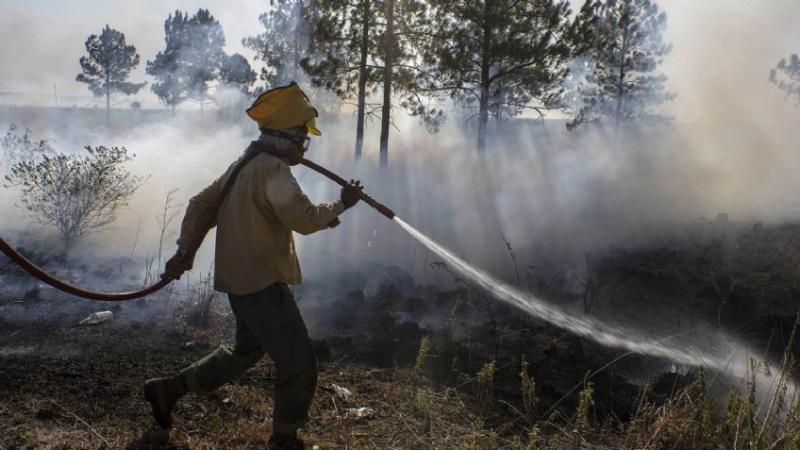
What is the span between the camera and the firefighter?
9.36ft

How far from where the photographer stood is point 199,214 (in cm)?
314

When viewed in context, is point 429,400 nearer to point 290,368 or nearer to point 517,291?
point 290,368

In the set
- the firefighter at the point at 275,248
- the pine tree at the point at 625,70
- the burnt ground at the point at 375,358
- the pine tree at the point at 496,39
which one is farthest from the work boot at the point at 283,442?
the pine tree at the point at 625,70

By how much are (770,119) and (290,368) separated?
2939cm

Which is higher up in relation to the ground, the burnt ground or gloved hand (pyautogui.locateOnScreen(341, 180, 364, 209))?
gloved hand (pyautogui.locateOnScreen(341, 180, 364, 209))

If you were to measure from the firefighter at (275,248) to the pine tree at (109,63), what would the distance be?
41.3 metres

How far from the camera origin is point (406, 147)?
25750mm

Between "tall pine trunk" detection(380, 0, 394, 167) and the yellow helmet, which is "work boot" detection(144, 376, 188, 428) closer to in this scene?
the yellow helmet

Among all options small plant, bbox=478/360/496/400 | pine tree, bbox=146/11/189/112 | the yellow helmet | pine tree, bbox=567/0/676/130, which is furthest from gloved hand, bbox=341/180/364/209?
pine tree, bbox=146/11/189/112

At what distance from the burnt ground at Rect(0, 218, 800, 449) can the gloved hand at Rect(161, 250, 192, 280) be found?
0.88m

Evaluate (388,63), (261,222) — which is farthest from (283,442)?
(388,63)

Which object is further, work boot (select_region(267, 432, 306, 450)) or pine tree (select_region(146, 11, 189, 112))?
pine tree (select_region(146, 11, 189, 112))

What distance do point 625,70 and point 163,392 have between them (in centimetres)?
2416

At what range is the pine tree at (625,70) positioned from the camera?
22.7 metres
